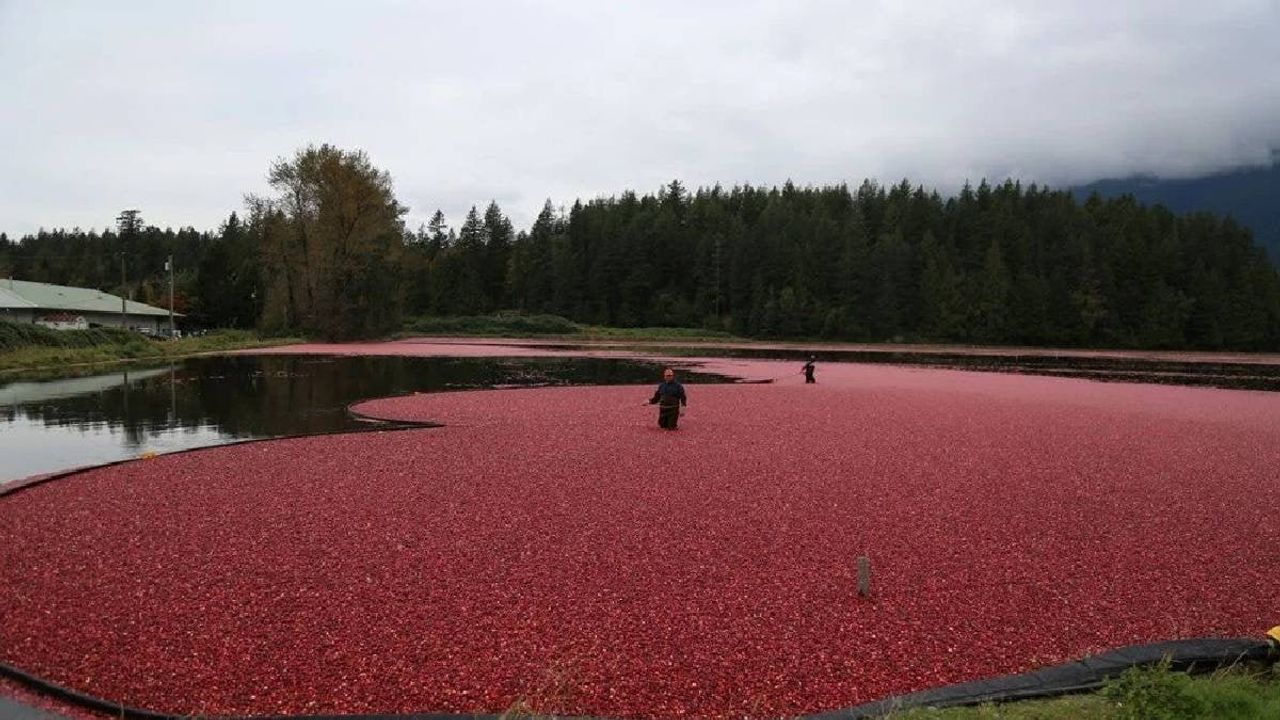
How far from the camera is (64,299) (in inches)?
2766

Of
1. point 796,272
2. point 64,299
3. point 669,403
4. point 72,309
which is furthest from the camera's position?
point 796,272

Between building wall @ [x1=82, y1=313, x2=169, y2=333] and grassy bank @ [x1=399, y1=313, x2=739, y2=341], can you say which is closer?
building wall @ [x1=82, y1=313, x2=169, y2=333]

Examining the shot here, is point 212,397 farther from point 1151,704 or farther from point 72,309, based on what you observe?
point 72,309

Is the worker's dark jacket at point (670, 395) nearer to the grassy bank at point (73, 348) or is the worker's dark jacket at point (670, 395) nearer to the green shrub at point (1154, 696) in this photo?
the green shrub at point (1154, 696)

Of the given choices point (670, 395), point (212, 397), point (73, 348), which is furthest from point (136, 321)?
point (670, 395)

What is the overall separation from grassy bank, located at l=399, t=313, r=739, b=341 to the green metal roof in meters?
25.8

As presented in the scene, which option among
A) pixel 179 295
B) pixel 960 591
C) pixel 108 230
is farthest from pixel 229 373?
pixel 108 230

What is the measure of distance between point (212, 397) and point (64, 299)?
62.0 m

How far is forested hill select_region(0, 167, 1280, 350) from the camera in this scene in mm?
67062

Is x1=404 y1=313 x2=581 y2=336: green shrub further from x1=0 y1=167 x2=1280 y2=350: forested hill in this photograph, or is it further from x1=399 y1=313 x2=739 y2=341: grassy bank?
x1=0 y1=167 x2=1280 y2=350: forested hill

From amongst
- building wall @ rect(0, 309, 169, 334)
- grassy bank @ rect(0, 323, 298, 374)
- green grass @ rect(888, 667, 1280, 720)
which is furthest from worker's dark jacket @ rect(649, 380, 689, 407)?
building wall @ rect(0, 309, 169, 334)

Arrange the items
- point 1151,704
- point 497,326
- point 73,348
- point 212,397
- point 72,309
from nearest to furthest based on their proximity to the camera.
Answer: point 1151,704, point 212,397, point 73,348, point 72,309, point 497,326

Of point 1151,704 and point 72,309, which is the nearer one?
point 1151,704

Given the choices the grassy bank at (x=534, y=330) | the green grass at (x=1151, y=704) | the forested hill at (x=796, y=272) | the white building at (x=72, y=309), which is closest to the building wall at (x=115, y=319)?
the white building at (x=72, y=309)
